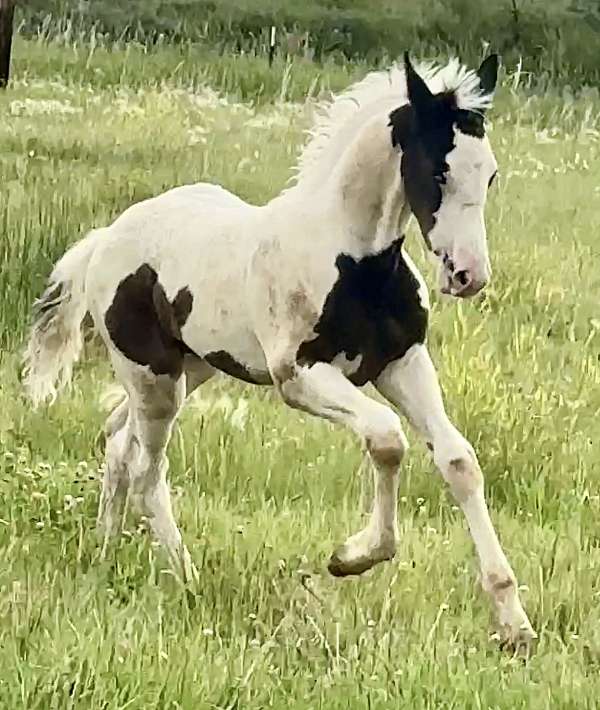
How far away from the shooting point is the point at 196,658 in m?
3.40

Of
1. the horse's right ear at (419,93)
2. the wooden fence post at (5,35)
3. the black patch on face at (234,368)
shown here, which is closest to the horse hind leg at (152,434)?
the black patch on face at (234,368)

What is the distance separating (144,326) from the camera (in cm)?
446

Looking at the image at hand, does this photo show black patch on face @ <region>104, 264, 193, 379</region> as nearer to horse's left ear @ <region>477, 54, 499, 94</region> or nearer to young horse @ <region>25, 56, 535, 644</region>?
young horse @ <region>25, 56, 535, 644</region>

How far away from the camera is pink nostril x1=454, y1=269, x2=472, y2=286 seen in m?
3.47

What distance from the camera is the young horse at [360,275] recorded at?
139 inches

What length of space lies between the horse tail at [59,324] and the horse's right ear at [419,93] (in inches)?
57.9

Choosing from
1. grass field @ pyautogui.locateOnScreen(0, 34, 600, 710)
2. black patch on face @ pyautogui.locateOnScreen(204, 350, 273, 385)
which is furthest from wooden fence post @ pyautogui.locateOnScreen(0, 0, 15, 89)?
black patch on face @ pyautogui.locateOnScreen(204, 350, 273, 385)

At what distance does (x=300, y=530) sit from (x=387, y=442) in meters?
0.84

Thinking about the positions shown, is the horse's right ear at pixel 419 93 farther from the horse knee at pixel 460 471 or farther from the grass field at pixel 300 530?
the grass field at pixel 300 530

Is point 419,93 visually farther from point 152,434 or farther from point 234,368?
point 152,434

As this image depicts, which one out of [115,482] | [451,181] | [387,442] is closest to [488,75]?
[451,181]

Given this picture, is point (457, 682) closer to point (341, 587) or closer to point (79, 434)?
point (341, 587)

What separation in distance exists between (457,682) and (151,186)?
5581 millimetres

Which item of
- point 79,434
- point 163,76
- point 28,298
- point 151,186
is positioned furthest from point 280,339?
point 163,76
